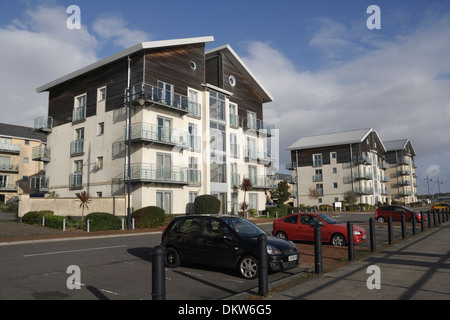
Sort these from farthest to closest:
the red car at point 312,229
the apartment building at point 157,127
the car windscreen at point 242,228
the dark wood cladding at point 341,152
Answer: the dark wood cladding at point 341,152
the apartment building at point 157,127
the red car at point 312,229
the car windscreen at point 242,228

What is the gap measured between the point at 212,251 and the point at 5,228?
18.0 m

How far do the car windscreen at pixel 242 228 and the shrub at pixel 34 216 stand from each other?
730 inches

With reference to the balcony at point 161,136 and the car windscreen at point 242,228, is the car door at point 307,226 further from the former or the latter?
the balcony at point 161,136

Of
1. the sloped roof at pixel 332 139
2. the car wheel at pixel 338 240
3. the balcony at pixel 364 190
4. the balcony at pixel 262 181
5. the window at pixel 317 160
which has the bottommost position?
the car wheel at pixel 338 240

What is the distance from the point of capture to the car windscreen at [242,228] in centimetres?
868

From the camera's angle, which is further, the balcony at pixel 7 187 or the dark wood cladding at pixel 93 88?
the balcony at pixel 7 187

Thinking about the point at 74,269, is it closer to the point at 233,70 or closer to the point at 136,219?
the point at 136,219

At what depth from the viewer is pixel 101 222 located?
878 inches

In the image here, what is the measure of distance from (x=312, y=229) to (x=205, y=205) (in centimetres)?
1564

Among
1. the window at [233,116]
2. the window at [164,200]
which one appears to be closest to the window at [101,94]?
the window at [164,200]

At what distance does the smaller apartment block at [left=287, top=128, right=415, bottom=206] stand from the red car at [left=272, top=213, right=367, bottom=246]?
43280mm

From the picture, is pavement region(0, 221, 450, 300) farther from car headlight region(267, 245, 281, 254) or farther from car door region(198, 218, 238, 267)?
car door region(198, 218, 238, 267)

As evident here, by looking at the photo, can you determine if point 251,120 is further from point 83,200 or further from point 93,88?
point 83,200

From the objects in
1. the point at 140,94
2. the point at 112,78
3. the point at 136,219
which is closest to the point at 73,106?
the point at 112,78
